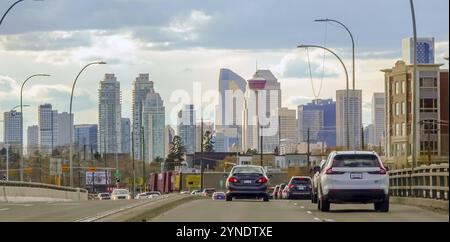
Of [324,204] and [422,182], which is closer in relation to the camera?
[324,204]

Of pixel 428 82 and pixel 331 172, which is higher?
pixel 428 82

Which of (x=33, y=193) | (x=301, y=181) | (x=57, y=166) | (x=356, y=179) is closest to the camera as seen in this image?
(x=356, y=179)

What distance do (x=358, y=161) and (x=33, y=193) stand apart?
Result: 35.5 m

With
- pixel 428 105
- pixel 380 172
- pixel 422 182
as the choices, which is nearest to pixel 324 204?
pixel 380 172

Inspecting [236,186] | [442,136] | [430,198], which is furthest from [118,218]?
[442,136]

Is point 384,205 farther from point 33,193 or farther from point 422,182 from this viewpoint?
point 33,193

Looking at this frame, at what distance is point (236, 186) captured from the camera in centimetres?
4266

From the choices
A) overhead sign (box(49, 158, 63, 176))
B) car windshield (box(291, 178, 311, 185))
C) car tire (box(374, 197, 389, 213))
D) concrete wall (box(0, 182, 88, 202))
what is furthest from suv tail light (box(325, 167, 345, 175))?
overhead sign (box(49, 158, 63, 176))

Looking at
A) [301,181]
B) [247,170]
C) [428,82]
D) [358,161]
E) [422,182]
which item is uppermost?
[428,82]

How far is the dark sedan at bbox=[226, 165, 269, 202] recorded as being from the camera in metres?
42.3

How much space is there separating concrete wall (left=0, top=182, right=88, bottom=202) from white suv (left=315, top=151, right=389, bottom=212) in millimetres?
26215

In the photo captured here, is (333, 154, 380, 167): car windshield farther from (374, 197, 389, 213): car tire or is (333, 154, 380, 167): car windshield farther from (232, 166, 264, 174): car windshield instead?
(232, 166, 264, 174): car windshield

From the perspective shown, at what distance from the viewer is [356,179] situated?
2995 centimetres
